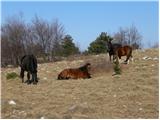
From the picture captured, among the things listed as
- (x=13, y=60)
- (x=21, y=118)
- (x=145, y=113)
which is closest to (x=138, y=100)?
(x=145, y=113)

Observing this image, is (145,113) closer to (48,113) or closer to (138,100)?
(138,100)

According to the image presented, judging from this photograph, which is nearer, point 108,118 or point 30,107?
point 108,118

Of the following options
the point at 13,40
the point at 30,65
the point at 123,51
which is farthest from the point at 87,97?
the point at 13,40

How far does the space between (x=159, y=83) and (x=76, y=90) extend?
2591mm

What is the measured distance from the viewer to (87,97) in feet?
37.4

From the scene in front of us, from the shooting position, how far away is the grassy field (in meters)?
9.56

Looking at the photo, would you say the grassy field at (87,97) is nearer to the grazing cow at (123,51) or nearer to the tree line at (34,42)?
the grazing cow at (123,51)

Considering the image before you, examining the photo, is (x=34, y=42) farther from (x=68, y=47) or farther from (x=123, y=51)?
(x=123, y=51)

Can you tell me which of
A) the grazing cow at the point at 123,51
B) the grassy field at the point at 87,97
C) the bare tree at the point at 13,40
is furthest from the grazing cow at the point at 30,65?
the bare tree at the point at 13,40

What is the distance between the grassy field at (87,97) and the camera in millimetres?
9562

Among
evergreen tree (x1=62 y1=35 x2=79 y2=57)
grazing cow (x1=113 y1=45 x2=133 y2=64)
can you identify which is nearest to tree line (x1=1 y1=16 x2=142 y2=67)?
evergreen tree (x1=62 y1=35 x2=79 y2=57)

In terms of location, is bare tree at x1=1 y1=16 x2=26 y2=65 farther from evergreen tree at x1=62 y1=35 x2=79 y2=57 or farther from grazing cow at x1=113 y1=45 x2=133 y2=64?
grazing cow at x1=113 y1=45 x2=133 y2=64

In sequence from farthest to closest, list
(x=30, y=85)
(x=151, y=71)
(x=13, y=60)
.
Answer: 1. (x=13, y=60)
2. (x=151, y=71)
3. (x=30, y=85)

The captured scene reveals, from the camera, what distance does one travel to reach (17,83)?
15023 mm
